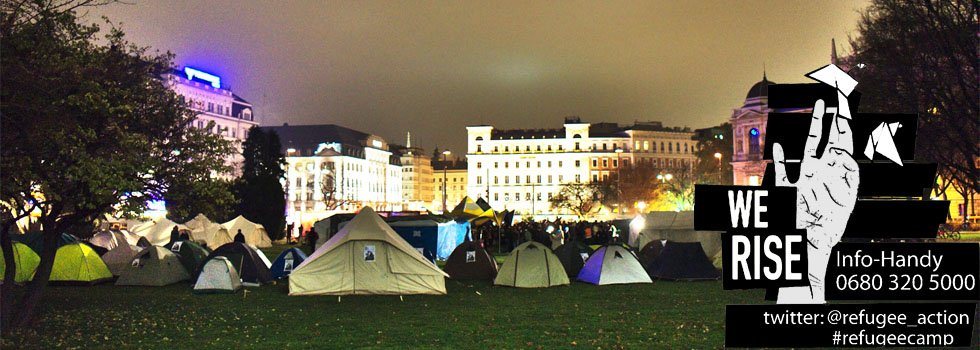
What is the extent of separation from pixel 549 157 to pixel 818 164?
143380mm

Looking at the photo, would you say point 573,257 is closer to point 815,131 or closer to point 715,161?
point 815,131

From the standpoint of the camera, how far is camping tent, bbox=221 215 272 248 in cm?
4938

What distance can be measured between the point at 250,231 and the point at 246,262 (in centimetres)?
2678

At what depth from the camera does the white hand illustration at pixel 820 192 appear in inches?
337

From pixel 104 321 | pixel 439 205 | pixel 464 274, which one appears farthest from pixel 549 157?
pixel 104 321

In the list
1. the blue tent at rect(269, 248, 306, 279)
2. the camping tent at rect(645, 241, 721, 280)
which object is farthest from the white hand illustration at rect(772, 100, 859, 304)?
the blue tent at rect(269, 248, 306, 279)

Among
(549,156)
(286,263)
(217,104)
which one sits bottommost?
(286,263)

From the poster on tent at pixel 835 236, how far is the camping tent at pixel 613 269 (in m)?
16.2

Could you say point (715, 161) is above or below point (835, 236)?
above

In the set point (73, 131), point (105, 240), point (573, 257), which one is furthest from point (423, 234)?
point (73, 131)

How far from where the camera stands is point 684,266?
2644 cm

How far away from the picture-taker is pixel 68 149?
44.8 ft

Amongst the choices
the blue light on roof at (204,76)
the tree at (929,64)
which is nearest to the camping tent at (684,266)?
the tree at (929,64)

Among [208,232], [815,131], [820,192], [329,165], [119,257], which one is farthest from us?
[329,165]
